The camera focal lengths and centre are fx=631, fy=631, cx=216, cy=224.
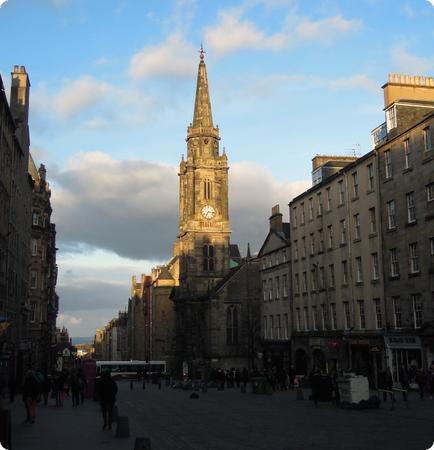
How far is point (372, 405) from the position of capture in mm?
26078

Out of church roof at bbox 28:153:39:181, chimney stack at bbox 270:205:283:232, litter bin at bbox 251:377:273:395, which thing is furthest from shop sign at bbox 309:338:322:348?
church roof at bbox 28:153:39:181

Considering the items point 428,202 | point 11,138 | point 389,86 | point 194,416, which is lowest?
point 194,416

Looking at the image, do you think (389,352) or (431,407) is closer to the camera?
(431,407)

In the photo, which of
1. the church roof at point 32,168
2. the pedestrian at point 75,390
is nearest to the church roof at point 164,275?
the church roof at point 32,168

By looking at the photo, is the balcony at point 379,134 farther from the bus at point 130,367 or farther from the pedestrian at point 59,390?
the bus at point 130,367

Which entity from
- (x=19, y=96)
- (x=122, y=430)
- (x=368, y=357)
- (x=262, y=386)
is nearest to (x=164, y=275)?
(x=19, y=96)

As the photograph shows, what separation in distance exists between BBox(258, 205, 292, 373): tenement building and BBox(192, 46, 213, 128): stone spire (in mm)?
39390

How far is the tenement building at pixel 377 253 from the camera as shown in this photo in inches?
1406

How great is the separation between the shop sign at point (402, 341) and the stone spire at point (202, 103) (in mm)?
65695

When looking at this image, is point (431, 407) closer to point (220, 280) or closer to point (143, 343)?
point (220, 280)

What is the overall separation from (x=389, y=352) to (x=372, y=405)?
12.9 m

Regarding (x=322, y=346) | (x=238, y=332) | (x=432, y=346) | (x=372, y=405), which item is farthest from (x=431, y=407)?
(x=238, y=332)

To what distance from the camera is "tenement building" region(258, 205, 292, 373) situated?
5619cm

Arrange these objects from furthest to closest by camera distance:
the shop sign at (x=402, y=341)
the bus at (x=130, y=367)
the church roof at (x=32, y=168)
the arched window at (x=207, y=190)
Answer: the arched window at (x=207, y=190), the bus at (x=130, y=367), the church roof at (x=32, y=168), the shop sign at (x=402, y=341)
